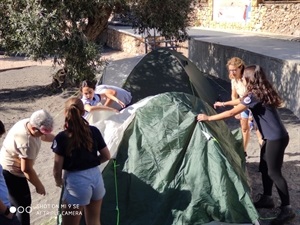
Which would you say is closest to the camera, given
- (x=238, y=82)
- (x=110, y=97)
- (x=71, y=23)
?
(x=238, y=82)

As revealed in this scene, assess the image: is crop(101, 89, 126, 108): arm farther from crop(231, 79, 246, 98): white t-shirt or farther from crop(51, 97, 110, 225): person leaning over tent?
crop(51, 97, 110, 225): person leaning over tent

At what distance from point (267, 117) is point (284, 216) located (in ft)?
3.21

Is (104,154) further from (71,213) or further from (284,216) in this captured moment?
(284,216)

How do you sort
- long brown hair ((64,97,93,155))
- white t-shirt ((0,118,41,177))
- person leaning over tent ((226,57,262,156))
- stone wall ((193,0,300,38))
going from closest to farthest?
long brown hair ((64,97,93,155)), white t-shirt ((0,118,41,177)), person leaning over tent ((226,57,262,156)), stone wall ((193,0,300,38))

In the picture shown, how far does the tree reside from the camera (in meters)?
9.13

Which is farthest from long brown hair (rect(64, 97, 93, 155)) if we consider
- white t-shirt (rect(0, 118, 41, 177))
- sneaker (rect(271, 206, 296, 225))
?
sneaker (rect(271, 206, 296, 225))

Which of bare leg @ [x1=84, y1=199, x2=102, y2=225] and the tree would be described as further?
the tree

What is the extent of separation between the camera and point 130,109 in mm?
5344

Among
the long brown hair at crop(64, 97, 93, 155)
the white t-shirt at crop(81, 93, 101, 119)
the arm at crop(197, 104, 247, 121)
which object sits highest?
the long brown hair at crop(64, 97, 93, 155)

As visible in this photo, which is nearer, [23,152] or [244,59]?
[23,152]

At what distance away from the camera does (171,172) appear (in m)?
4.60

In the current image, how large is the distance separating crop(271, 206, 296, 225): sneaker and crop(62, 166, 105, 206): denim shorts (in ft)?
6.30

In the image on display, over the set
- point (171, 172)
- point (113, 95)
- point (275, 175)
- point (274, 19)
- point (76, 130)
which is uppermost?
point (76, 130)

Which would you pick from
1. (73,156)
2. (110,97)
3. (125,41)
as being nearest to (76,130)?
(73,156)
